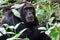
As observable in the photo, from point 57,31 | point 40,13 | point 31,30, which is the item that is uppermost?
point 57,31

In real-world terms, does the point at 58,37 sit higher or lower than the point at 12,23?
higher

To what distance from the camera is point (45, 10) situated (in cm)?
452

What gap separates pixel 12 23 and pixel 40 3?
150 centimetres

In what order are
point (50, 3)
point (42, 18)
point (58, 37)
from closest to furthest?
point (58, 37), point (42, 18), point (50, 3)

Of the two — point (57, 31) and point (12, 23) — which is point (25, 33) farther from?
point (57, 31)

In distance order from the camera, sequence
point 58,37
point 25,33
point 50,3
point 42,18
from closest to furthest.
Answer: point 58,37 → point 25,33 → point 42,18 → point 50,3

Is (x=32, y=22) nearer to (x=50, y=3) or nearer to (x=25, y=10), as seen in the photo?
(x=25, y=10)

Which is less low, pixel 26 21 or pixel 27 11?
pixel 27 11

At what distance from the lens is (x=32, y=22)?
160 inches

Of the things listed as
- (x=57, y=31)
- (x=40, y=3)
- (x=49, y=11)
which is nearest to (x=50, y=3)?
(x=40, y=3)

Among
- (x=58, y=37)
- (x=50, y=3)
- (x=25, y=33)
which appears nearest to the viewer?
(x=58, y=37)

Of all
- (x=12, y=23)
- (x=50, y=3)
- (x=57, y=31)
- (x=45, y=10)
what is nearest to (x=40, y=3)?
(x=50, y=3)

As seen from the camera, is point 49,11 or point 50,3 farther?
point 50,3

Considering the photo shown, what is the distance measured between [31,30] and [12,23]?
0.40 m
